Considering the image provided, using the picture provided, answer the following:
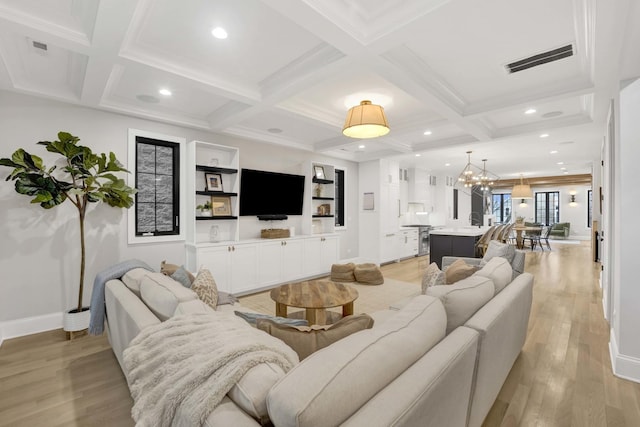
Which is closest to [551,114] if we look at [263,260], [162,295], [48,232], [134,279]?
[263,260]

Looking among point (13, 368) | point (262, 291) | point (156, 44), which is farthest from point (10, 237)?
point (262, 291)

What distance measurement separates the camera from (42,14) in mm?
2107

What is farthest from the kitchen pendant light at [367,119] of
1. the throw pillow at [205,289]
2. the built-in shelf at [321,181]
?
the built-in shelf at [321,181]

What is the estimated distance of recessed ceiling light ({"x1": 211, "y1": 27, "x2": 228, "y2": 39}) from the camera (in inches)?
91.2

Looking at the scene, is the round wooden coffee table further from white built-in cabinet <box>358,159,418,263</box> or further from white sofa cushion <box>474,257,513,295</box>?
white built-in cabinet <box>358,159,418,263</box>

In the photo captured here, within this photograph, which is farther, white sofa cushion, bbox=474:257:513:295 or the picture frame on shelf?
the picture frame on shelf

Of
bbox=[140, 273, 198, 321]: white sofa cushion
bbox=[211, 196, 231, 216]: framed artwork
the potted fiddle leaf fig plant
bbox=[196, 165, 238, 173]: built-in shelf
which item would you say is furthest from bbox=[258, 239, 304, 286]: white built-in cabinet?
bbox=[140, 273, 198, 321]: white sofa cushion

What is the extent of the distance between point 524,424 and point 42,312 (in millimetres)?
4687

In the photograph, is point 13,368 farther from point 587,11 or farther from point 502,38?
point 587,11

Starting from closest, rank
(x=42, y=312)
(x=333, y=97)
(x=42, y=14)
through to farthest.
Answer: (x=42, y=14)
(x=42, y=312)
(x=333, y=97)

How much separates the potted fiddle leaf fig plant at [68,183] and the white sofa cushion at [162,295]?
159 cm

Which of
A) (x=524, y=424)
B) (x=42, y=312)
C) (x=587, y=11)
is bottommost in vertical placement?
(x=524, y=424)

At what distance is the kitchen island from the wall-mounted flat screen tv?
115 inches

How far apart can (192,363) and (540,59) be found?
356 centimetres
